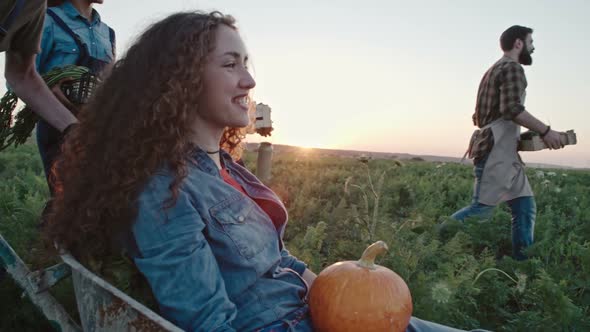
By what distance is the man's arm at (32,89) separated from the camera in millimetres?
2332

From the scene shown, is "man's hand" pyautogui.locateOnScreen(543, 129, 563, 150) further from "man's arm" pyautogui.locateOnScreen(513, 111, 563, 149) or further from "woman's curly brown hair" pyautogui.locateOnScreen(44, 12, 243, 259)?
"woman's curly brown hair" pyautogui.locateOnScreen(44, 12, 243, 259)

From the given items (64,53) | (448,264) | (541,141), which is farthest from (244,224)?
(541,141)

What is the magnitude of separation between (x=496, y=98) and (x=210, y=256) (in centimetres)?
443

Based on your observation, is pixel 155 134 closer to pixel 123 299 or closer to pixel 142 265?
pixel 142 265

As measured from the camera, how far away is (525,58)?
5383 millimetres

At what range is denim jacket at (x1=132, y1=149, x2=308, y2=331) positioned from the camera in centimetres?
158

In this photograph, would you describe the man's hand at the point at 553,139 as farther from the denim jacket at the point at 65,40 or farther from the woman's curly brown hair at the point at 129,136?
the denim jacket at the point at 65,40

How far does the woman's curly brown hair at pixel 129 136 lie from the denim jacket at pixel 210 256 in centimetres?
7

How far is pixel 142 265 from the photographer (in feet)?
5.26

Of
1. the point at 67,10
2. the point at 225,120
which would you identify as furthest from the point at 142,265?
the point at 67,10

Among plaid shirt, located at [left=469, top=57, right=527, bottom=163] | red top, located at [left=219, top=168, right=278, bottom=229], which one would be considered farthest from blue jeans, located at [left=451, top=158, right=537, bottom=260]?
red top, located at [left=219, top=168, right=278, bottom=229]

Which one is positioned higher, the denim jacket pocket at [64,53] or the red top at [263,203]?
the denim jacket pocket at [64,53]

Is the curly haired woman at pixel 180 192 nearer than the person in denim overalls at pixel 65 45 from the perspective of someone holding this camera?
Yes

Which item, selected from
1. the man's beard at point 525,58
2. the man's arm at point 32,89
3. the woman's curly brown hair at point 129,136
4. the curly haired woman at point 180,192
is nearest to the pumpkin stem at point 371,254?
the curly haired woman at point 180,192
